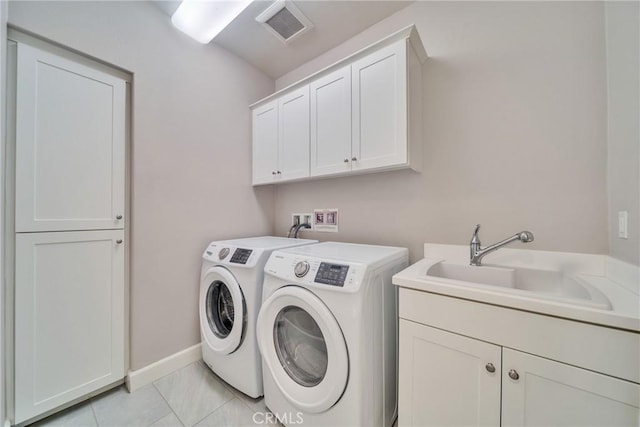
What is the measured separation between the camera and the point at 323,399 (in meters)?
1.01

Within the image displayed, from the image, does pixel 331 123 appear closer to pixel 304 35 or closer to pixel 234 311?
pixel 304 35

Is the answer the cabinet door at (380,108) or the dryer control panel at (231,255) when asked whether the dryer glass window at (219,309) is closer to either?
the dryer control panel at (231,255)

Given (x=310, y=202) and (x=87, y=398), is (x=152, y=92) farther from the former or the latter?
(x=87, y=398)

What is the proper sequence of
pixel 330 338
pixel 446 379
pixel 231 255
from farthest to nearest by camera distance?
pixel 231 255, pixel 330 338, pixel 446 379

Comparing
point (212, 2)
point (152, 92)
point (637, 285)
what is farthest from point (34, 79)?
point (637, 285)

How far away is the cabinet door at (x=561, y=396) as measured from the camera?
636 millimetres

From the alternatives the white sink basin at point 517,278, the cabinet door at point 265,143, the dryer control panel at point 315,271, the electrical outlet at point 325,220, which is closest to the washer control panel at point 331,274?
the dryer control panel at point 315,271

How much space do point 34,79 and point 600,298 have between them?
2618 millimetres

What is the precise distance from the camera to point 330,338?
100 cm

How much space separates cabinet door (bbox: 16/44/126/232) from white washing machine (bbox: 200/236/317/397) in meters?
0.69

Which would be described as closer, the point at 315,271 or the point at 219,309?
the point at 315,271

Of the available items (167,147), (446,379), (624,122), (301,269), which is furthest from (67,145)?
(624,122)

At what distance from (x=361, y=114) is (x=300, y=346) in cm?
142

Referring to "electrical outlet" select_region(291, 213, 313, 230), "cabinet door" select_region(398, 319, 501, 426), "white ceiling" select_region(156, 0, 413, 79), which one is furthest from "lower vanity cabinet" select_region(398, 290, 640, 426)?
"white ceiling" select_region(156, 0, 413, 79)
